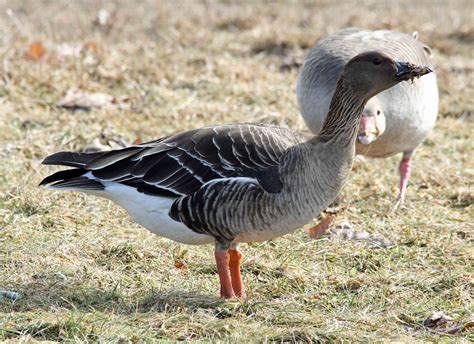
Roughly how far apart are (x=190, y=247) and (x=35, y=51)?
4.88 meters

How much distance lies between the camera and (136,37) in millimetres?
12047

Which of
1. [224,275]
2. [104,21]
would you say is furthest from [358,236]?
[104,21]

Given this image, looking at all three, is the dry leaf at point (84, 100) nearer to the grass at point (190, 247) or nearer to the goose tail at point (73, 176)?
the grass at point (190, 247)

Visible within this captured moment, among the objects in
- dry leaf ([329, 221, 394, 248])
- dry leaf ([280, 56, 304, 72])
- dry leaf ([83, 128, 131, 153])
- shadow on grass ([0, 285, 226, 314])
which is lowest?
dry leaf ([329, 221, 394, 248])

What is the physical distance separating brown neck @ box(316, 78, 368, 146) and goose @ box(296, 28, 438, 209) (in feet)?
4.59

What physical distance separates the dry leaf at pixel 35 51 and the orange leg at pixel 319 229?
16.0ft

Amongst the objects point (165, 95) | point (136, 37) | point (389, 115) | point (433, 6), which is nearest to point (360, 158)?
point (389, 115)

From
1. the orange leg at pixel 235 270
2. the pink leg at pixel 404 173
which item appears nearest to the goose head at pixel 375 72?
the orange leg at pixel 235 270

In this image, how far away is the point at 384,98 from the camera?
7.00 meters

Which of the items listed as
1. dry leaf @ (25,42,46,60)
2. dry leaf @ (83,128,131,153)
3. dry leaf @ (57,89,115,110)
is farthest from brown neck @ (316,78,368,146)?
dry leaf @ (25,42,46,60)

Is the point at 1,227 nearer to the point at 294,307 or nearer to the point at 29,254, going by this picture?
the point at 29,254

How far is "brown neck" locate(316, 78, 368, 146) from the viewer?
17.0 ft

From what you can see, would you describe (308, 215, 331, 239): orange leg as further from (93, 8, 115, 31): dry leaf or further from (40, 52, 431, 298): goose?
(93, 8, 115, 31): dry leaf

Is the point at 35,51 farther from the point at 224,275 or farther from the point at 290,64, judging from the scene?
the point at 224,275
